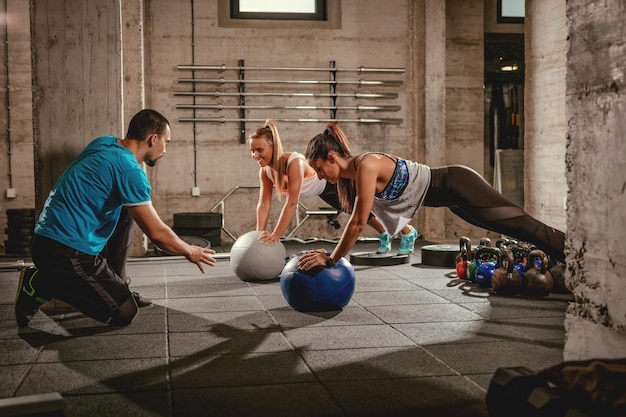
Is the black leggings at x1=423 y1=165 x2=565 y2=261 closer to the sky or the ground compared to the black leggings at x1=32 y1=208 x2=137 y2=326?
closer to the sky

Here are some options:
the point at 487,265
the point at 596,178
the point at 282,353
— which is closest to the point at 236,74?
the point at 487,265

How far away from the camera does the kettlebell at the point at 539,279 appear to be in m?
4.74

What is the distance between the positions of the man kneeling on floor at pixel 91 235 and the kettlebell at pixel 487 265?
2408mm

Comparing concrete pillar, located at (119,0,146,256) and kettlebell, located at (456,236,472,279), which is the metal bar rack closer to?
concrete pillar, located at (119,0,146,256)

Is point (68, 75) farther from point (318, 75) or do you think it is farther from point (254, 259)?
point (318, 75)

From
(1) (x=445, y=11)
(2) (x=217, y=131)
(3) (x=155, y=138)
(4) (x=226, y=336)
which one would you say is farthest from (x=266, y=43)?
(4) (x=226, y=336)

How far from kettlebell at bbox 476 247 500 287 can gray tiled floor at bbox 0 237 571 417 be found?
10 centimetres

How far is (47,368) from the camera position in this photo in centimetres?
305

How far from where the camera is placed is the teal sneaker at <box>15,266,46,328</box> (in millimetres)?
3887

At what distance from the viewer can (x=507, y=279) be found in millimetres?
4797

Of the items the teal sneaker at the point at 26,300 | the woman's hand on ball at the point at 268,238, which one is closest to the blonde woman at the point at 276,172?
the woman's hand on ball at the point at 268,238

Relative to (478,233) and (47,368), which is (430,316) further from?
(478,233)

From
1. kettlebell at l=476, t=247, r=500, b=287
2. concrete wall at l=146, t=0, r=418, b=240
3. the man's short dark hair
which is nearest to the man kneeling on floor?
the man's short dark hair

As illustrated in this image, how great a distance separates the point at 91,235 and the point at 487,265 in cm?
297
